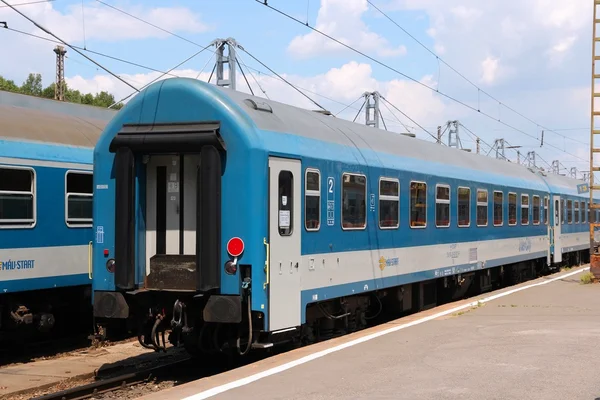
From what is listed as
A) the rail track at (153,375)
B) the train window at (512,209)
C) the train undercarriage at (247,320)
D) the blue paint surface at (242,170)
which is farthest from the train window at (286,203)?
the train window at (512,209)

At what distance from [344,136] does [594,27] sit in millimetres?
11299

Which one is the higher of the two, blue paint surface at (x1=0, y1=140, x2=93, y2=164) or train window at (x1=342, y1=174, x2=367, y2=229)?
blue paint surface at (x1=0, y1=140, x2=93, y2=164)

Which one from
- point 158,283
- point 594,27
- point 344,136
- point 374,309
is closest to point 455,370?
point 158,283

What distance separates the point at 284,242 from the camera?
10383mm

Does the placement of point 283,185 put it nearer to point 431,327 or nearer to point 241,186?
point 241,186

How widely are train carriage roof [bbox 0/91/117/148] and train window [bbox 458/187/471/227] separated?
7.57m

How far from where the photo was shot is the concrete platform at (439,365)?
806 cm

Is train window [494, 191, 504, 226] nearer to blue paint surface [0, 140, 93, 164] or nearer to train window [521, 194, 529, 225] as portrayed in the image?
train window [521, 194, 529, 225]

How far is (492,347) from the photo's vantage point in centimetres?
1062

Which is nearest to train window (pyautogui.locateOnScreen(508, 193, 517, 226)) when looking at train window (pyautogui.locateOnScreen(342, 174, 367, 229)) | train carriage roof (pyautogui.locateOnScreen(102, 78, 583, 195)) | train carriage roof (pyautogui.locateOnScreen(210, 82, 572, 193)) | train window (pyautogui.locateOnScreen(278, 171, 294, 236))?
train carriage roof (pyautogui.locateOnScreen(210, 82, 572, 193))

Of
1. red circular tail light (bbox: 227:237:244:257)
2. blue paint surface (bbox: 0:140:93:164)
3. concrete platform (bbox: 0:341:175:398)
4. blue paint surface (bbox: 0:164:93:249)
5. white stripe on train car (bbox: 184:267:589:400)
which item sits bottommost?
concrete platform (bbox: 0:341:175:398)

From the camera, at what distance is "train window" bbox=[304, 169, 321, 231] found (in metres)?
11.0

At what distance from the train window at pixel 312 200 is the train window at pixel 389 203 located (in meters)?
2.36

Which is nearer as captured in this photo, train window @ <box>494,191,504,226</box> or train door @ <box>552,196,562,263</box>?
train window @ <box>494,191,504,226</box>
